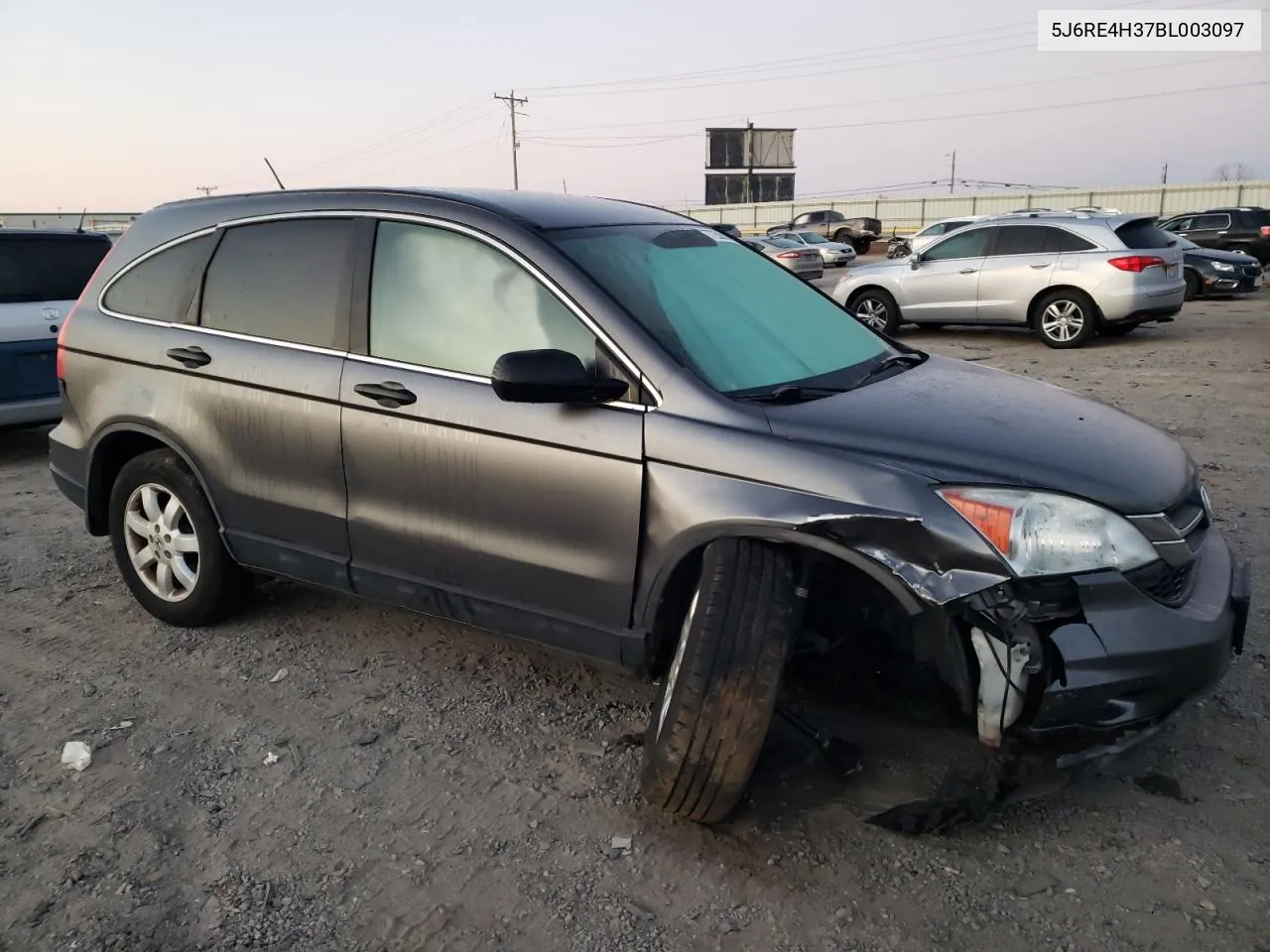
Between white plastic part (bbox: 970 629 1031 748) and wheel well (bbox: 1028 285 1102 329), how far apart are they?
35.1 feet

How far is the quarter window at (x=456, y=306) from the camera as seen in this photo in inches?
120

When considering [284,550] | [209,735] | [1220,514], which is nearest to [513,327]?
[284,550]

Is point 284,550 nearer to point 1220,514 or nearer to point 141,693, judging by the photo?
point 141,693

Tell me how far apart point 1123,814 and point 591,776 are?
1556 mm

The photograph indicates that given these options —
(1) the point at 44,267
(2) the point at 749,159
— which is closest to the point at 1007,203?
(2) the point at 749,159

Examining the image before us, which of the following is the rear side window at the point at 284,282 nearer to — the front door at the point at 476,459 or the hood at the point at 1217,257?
the front door at the point at 476,459

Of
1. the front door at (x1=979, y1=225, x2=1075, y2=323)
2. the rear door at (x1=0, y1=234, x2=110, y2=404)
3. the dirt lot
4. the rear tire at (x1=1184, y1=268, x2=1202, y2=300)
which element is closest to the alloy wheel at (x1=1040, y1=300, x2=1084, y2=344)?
the front door at (x1=979, y1=225, x2=1075, y2=323)

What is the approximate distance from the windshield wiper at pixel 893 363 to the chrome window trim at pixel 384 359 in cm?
88

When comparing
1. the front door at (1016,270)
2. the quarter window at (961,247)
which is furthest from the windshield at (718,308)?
the quarter window at (961,247)

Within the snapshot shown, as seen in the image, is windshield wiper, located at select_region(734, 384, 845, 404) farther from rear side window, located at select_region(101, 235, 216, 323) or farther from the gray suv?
rear side window, located at select_region(101, 235, 216, 323)

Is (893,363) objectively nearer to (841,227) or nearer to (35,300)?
(35,300)

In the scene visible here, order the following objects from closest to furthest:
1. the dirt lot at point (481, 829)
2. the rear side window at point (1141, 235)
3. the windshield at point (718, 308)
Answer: the dirt lot at point (481, 829)
the windshield at point (718, 308)
the rear side window at point (1141, 235)

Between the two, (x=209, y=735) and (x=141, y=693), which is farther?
(x=141, y=693)

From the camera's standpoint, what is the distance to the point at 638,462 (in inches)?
110
